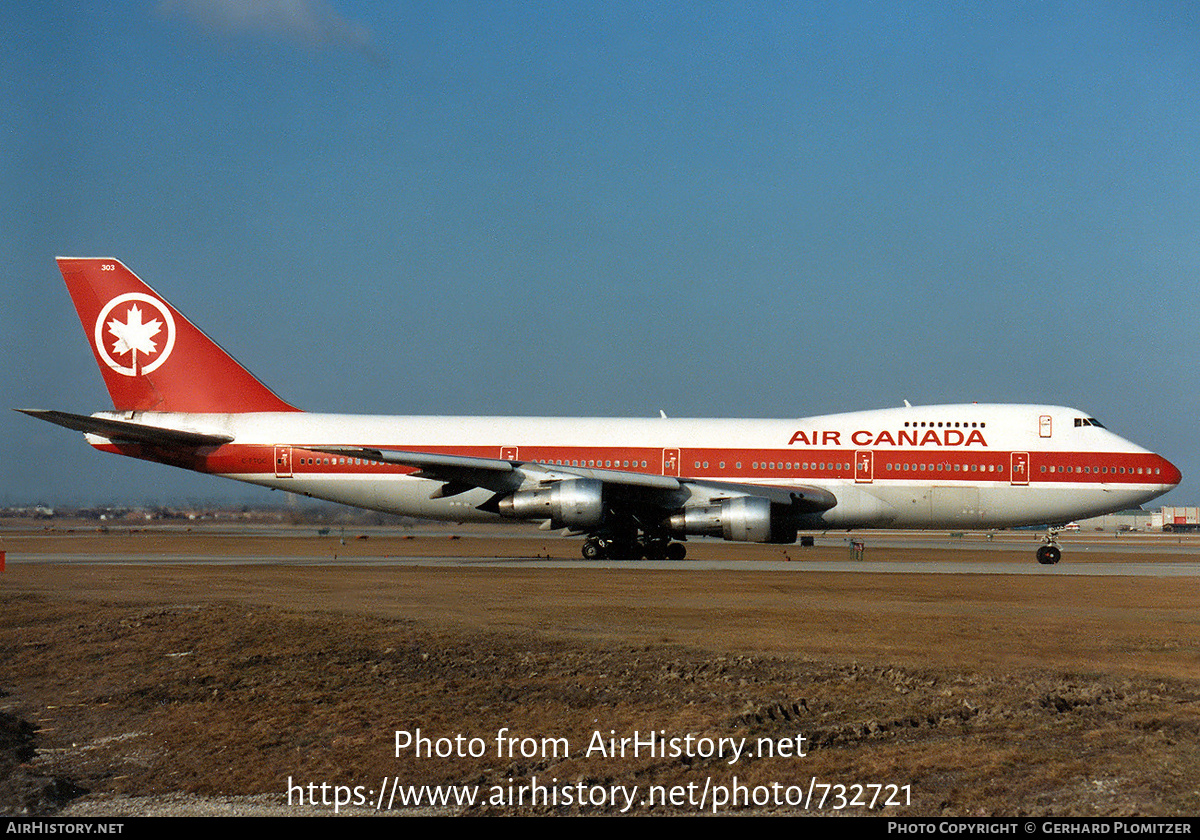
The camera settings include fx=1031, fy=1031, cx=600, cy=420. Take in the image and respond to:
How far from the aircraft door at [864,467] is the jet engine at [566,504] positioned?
316 inches

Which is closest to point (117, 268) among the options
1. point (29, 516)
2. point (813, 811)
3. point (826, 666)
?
point (826, 666)

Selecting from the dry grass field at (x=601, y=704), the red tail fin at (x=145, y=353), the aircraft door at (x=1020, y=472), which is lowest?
the dry grass field at (x=601, y=704)

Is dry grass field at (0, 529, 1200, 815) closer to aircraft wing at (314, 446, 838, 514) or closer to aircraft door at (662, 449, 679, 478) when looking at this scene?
aircraft wing at (314, 446, 838, 514)

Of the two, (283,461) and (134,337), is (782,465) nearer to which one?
(283,461)

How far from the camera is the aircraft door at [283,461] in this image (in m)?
31.2

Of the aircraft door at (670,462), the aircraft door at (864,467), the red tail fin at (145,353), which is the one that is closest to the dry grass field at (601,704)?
the aircraft door at (864,467)

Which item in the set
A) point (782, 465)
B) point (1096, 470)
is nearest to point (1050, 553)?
point (1096, 470)

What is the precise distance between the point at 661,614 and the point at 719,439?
55.1 ft

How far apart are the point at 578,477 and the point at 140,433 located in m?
13.3

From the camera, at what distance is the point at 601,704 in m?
8.59

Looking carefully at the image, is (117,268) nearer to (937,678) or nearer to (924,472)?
(924,472)

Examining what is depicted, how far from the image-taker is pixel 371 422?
105 ft

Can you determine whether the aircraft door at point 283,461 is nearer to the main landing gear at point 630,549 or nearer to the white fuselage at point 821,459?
the white fuselage at point 821,459
